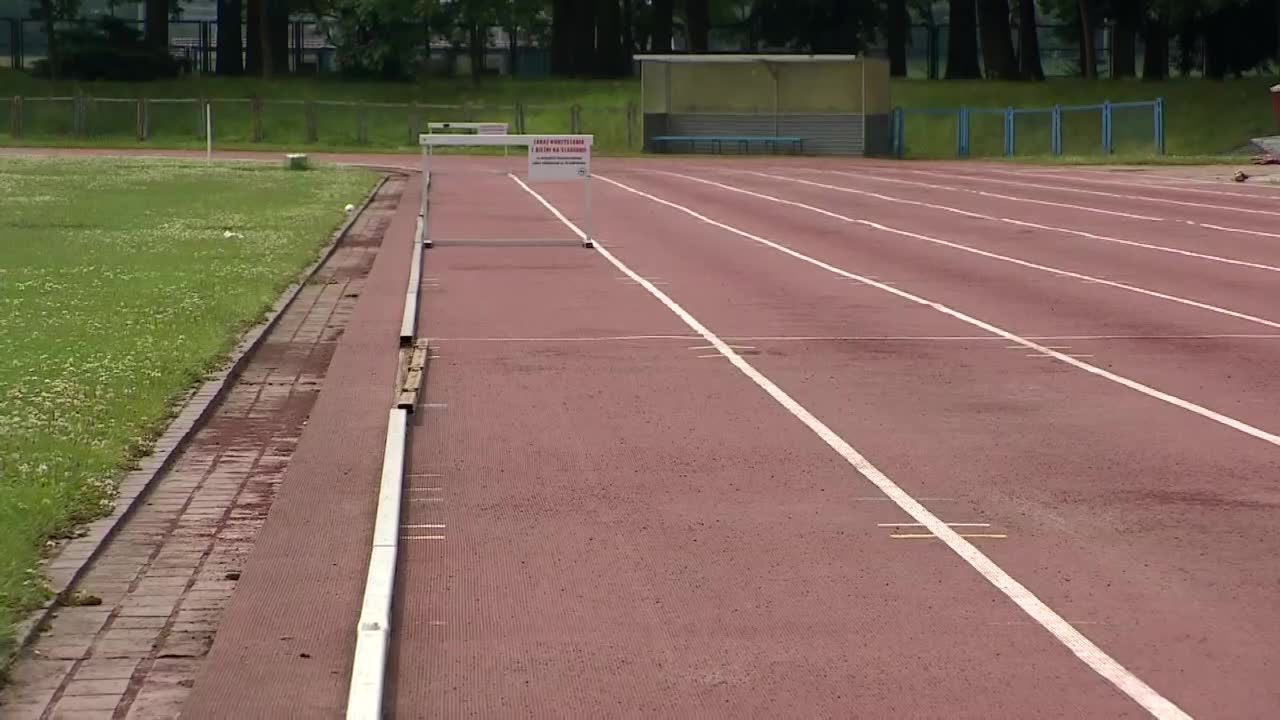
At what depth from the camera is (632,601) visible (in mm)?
7578

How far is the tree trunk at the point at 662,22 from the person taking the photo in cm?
8631

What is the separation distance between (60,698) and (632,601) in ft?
7.44

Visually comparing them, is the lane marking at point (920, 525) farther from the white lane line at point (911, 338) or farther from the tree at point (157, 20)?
the tree at point (157, 20)

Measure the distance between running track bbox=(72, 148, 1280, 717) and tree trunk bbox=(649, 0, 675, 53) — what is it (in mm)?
66608

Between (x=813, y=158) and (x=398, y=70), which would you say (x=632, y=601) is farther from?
(x=398, y=70)

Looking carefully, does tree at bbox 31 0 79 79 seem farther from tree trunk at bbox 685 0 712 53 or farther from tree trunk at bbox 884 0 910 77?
tree trunk at bbox 884 0 910 77

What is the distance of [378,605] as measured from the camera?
720 cm

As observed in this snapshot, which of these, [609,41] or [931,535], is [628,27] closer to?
[609,41]

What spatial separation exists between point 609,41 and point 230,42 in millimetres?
15883

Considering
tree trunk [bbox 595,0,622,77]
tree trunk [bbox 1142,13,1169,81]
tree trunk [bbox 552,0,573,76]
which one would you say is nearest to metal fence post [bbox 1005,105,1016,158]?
tree trunk [bbox 1142,13,1169,81]

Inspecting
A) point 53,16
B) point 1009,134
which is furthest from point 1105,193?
point 53,16

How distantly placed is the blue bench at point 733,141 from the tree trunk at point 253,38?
82.1ft

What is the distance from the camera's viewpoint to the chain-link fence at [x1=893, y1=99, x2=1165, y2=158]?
5422 cm

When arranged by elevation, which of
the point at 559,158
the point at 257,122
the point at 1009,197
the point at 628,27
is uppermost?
the point at 628,27
